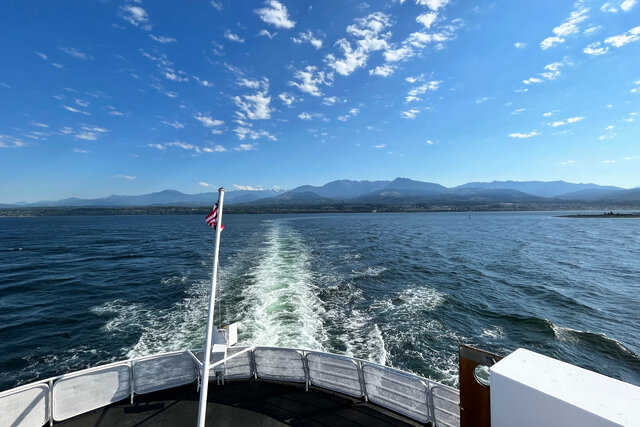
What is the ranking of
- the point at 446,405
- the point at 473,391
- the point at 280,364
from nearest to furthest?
the point at 473,391 → the point at 446,405 → the point at 280,364

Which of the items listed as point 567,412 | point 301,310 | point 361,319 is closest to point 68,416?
point 567,412

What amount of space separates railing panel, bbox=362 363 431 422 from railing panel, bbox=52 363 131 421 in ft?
21.0

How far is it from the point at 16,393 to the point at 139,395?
247 cm

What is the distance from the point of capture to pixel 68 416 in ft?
21.5

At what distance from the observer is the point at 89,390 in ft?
22.0

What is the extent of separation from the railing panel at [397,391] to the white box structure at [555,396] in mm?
2299

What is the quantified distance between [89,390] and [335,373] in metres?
6.28

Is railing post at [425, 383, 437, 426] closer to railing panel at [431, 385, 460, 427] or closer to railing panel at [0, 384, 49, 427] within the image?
railing panel at [431, 385, 460, 427]

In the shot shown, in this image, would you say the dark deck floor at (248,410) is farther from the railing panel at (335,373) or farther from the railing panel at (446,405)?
the railing panel at (446,405)

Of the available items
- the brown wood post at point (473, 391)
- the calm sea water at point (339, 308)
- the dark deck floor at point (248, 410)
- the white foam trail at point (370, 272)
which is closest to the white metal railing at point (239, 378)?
the dark deck floor at point (248, 410)

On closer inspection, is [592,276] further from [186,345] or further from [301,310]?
[186,345]

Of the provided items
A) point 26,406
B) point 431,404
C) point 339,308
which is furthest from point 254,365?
point 339,308

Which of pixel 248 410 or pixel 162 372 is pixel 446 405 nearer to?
pixel 248 410

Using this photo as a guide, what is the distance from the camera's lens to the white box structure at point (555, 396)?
317 cm
